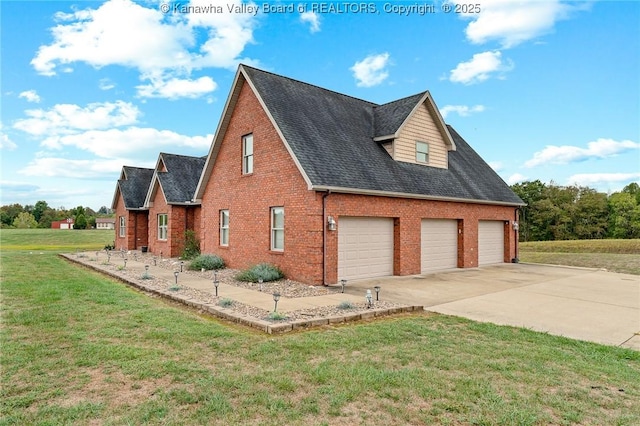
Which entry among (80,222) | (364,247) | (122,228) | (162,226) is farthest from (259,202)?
(80,222)

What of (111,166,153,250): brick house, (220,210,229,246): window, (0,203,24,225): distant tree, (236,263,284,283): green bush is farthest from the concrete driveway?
(0,203,24,225): distant tree

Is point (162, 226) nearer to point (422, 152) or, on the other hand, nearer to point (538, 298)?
point (422, 152)

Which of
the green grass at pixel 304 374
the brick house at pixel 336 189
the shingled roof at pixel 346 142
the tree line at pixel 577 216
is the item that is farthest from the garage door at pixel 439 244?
the tree line at pixel 577 216

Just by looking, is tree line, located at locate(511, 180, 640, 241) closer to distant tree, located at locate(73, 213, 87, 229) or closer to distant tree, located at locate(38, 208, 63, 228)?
distant tree, located at locate(73, 213, 87, 229)

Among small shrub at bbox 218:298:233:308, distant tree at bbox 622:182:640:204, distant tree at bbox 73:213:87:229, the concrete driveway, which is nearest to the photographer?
the concrete driveway

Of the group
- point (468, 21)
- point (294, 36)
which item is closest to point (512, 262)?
point (468, 21)

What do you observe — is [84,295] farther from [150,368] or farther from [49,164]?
[49,164]

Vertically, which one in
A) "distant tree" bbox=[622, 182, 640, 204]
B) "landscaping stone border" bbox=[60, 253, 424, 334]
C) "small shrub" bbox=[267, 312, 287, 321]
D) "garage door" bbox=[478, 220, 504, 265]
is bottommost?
"landscaping stone border" bbox=[60, 253, 424, 334]

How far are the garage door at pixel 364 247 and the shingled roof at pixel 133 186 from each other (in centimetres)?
1775

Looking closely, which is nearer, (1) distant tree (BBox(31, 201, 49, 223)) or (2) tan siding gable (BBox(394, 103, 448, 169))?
(2) tan siding gable (BBox(394, 103, 448, 169))

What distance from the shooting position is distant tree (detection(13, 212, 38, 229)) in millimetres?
82938

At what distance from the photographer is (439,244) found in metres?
15.8

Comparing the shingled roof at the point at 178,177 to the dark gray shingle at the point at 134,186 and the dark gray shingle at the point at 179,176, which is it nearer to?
the dark gray shingle at the point at 179,176

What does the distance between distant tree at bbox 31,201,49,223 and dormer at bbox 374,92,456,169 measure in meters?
106
